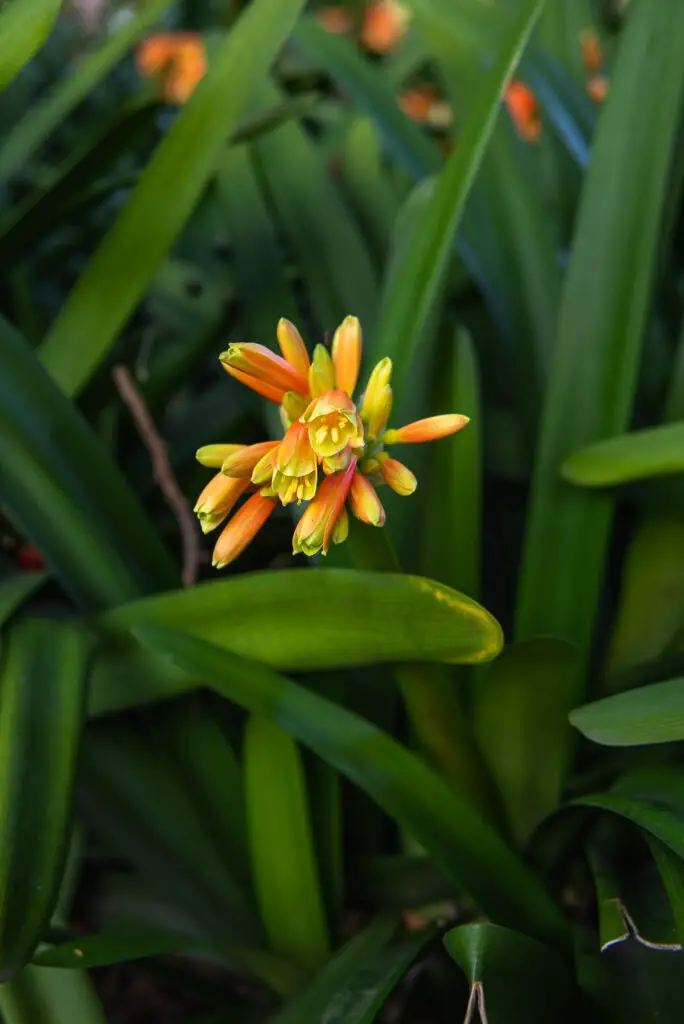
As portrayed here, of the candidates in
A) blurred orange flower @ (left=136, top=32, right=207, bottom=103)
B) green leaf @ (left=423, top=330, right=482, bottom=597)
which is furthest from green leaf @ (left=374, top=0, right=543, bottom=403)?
blurred orange flower @ (left=136, top=32, right=207, bottom=103)

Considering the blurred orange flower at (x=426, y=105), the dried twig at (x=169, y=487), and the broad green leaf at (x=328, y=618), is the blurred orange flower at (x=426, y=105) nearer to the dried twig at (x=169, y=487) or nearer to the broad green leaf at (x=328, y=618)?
the dried twig at (x=169, y=487)

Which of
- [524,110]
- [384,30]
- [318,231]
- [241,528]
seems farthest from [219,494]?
[384,30]

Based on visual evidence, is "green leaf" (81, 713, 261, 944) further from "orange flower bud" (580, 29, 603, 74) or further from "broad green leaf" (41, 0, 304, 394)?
"orange flower bud" (580, 29, 603, 74)

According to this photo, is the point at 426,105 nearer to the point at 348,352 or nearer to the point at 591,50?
the point at 591,50

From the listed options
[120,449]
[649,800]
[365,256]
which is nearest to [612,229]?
[365,256]

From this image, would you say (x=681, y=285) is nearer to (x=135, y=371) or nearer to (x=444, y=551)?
(x=444, y=551)

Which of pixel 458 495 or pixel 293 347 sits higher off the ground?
pixel 293 347
